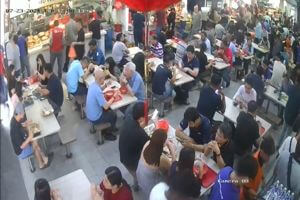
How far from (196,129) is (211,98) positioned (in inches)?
39.0

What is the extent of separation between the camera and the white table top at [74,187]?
3742mm

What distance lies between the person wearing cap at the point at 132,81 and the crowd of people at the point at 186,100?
0.02 meters

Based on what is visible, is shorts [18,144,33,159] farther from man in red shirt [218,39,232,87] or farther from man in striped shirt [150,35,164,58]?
man in red shirt [218,39,232,87]

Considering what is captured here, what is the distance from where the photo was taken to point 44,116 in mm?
5418

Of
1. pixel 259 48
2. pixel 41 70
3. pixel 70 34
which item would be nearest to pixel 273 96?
pixel 259 48

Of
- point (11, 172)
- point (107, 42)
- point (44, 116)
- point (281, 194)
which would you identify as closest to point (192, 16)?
point (107, 42)

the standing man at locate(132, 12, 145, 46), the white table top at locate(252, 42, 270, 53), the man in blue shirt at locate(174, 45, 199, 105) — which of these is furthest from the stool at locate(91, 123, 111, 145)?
the white table top at locate(252, 42, 270, 53)

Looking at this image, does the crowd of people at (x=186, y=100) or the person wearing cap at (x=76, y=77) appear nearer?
the crowd of people at (x=186, y=100)

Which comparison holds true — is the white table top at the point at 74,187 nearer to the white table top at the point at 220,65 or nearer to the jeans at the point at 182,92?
the jeans at the point at 182,92

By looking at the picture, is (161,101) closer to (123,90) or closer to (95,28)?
(123,90)

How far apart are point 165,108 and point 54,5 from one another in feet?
14.5

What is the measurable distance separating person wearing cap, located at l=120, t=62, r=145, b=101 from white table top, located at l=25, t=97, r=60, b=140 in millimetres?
1442

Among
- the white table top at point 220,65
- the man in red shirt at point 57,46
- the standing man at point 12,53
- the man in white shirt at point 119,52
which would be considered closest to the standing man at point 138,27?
the man in white shirt at point 119,52

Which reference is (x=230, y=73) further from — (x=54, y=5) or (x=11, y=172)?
(x=11, y=172)
